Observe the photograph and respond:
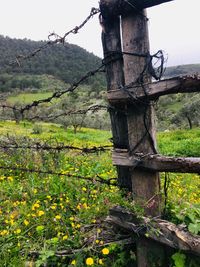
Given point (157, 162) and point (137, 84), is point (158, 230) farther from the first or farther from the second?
point (137, 84)

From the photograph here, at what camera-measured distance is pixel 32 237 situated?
4.50 metres

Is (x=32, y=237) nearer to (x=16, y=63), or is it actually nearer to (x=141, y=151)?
(x=141, y=151)

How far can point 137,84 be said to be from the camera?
3469 millimetres

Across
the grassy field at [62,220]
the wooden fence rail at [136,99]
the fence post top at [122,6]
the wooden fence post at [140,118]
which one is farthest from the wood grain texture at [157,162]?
the fence post top at [122,6]

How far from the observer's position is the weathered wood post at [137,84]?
346 centimetres

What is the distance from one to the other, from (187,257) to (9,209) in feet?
10.1

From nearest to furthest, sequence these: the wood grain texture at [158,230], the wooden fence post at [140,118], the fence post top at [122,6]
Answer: the wood grain texture at [158,230], the fence post top at [122,6], the wooden fence post at [140,118]

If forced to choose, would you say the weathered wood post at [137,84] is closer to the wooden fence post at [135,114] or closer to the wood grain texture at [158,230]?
the wooden fence post at [135,114]

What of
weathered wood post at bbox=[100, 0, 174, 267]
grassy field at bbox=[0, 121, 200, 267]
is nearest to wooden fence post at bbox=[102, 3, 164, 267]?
weathered wood post at bbox=[100, 0, 174, 267]

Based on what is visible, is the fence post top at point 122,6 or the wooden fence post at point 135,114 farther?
the wooden fence post at point 135,114

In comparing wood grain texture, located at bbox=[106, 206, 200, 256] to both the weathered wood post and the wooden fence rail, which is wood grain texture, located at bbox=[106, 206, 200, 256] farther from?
the weathered wood post

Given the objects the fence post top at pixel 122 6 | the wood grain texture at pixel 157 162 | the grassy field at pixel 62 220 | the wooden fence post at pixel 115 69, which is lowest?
the grassy field at pixel 62 220

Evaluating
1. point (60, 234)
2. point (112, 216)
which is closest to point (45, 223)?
point (60, 234)

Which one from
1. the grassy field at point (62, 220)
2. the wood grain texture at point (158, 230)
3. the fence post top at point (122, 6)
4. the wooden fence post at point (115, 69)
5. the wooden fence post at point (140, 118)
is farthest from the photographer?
the grassy field at point (62, 220)
